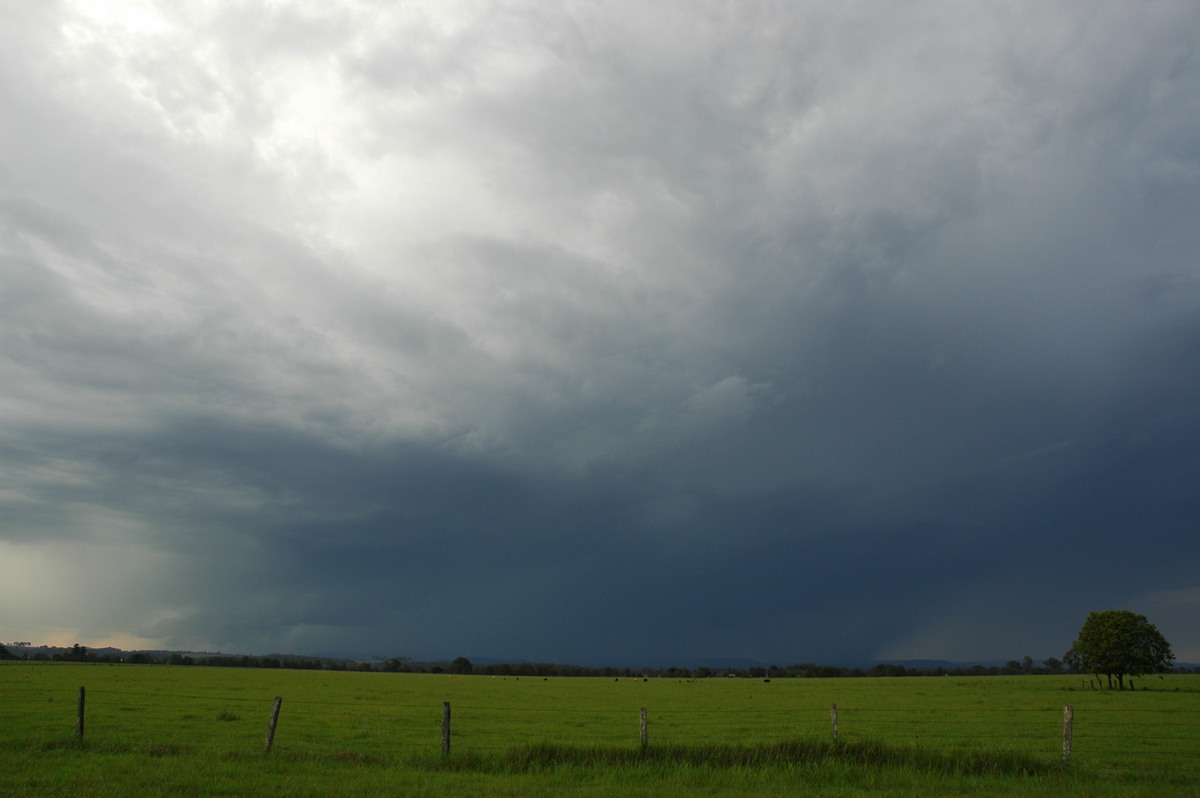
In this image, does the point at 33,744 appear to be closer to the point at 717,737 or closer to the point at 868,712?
the point at 717,737

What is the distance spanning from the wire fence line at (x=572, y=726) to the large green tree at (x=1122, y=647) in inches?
1700

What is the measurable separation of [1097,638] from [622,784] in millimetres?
95465

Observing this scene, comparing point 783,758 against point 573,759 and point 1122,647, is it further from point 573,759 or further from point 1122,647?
point 1122,647

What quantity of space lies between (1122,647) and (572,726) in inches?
3142

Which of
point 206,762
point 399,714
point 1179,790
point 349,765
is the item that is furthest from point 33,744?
point 1179,790

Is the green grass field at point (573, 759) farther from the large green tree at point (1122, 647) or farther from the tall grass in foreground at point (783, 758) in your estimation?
the large green tree at point (1122, 647)

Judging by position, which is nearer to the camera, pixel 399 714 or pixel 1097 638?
pixel 399 714

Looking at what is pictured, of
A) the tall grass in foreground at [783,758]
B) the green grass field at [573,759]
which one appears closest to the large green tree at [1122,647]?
the green grass field at [573,759]

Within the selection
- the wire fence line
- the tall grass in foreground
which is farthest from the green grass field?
the wire fence line

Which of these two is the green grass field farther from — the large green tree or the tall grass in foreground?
the large green tree

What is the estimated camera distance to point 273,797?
15.1 meters

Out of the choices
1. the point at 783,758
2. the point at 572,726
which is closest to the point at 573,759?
the point at 783,758

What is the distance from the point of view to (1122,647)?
85.4 metres

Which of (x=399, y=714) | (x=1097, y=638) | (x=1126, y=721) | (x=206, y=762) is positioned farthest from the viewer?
(x=1097, y=638)
